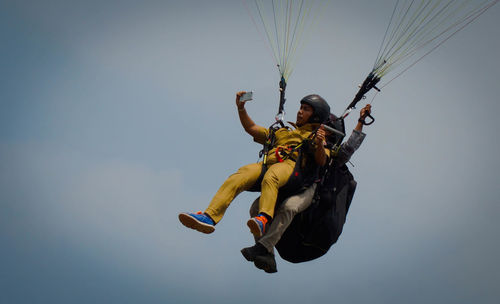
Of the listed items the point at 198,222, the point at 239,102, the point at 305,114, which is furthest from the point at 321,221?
the point at 239,102

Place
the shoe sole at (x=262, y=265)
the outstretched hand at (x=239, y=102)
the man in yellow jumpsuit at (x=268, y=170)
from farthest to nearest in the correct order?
the outstretched hand at (x=239, y=102) → the shoe sole at (x=262, y=265) → the man in yellow jumpsuit at (x=268, y=170)

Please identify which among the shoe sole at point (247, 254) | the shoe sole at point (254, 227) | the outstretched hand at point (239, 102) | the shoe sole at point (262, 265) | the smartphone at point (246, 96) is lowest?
the shoe sole at point (262, 265)

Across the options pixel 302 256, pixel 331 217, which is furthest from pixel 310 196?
pixel 302 256

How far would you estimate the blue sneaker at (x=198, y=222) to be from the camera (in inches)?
253

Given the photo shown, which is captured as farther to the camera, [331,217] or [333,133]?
[333,133]

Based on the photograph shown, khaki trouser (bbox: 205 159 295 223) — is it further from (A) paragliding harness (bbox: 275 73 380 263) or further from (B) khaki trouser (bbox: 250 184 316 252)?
(A) paragliding harness (bbox: 275 73 380 263)

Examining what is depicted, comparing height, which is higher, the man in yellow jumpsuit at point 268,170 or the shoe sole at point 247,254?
the man in yellow jumpsuit at point 268,170

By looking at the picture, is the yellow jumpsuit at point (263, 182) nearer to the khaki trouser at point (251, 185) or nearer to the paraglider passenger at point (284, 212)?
the khaki trouser at point (251, 185)

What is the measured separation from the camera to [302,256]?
7.76 metres

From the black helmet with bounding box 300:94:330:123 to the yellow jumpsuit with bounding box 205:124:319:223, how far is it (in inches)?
14.1

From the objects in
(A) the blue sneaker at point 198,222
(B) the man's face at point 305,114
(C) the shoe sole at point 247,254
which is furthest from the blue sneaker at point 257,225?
(B) the man's face at point 305,114

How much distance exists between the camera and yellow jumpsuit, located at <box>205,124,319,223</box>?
6715 millimetres

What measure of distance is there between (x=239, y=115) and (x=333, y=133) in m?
1.31

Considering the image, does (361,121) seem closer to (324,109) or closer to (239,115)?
(324,109)
